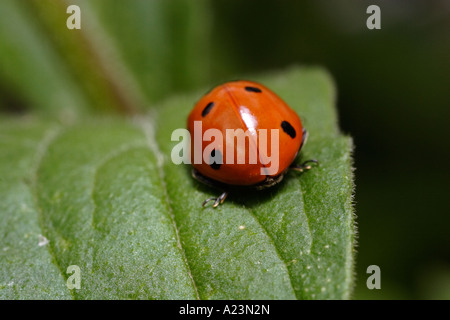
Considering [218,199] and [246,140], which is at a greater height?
[246,140]

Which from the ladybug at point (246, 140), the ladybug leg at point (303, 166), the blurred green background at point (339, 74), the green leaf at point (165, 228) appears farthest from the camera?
the blurred green background at point (339, 74)

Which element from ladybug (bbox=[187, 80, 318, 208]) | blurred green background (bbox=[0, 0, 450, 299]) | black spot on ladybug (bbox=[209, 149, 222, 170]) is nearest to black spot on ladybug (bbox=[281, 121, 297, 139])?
ladybug (bbox=[187, 80, 318, 208])

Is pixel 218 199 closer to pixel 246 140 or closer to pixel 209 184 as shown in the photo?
pixel 209 184

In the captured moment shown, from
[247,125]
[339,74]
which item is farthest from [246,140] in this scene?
[339,74]

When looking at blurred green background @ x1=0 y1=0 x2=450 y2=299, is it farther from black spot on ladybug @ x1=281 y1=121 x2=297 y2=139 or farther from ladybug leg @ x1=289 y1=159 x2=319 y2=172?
black spot on ladybug @ x1=281 y1=121 x2=297 y2=139

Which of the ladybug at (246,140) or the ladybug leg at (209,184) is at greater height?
the ladybug at (246,140)

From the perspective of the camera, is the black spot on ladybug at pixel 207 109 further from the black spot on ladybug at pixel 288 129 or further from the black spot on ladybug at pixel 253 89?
the black spot on ladybug at pixel 288 129

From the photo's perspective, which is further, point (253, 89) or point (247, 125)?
point (253, 89)

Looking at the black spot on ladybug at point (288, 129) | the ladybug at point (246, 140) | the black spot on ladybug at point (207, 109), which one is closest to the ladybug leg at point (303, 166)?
the ladybug at point (246, 140)
